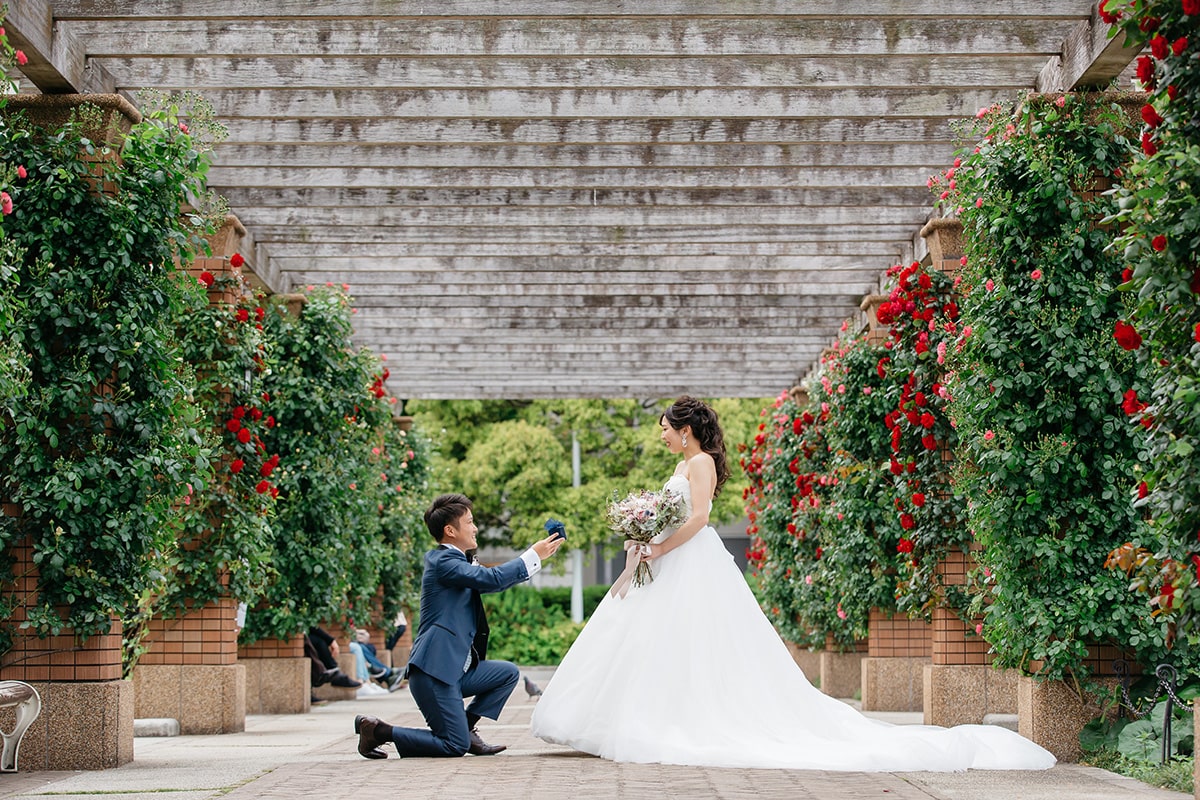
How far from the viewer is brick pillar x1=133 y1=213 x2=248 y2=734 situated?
11219 mm

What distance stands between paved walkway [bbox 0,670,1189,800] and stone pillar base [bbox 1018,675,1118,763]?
30 centimetres

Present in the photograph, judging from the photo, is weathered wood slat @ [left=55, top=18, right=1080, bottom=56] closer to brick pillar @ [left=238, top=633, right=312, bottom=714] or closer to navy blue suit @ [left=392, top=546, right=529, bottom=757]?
navy blue suit @ [left=392, top=546, right=529, bottom=757]

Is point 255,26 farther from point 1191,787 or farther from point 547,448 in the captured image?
point 547,448

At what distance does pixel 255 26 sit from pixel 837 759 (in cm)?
551

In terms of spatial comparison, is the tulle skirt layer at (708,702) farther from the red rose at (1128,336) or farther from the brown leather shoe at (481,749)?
the red rose at (1128,336)

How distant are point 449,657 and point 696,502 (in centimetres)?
166

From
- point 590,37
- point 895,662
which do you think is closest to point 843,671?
point 895,662

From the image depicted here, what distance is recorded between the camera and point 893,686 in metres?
13.3

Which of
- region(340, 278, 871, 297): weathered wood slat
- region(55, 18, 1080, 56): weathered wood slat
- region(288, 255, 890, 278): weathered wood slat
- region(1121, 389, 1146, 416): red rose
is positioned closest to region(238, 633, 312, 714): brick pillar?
region(288, 255, 890, 278): weathered wood slat

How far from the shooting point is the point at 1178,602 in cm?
507

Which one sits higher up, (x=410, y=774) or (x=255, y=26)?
(x=255, y=26)

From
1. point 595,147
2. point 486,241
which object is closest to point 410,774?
point 595,147

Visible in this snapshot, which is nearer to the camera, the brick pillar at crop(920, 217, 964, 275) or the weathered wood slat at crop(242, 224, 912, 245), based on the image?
the brick pillar at crop(920, 217, 964, 275)

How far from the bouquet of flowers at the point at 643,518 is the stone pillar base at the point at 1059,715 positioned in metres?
2.20
